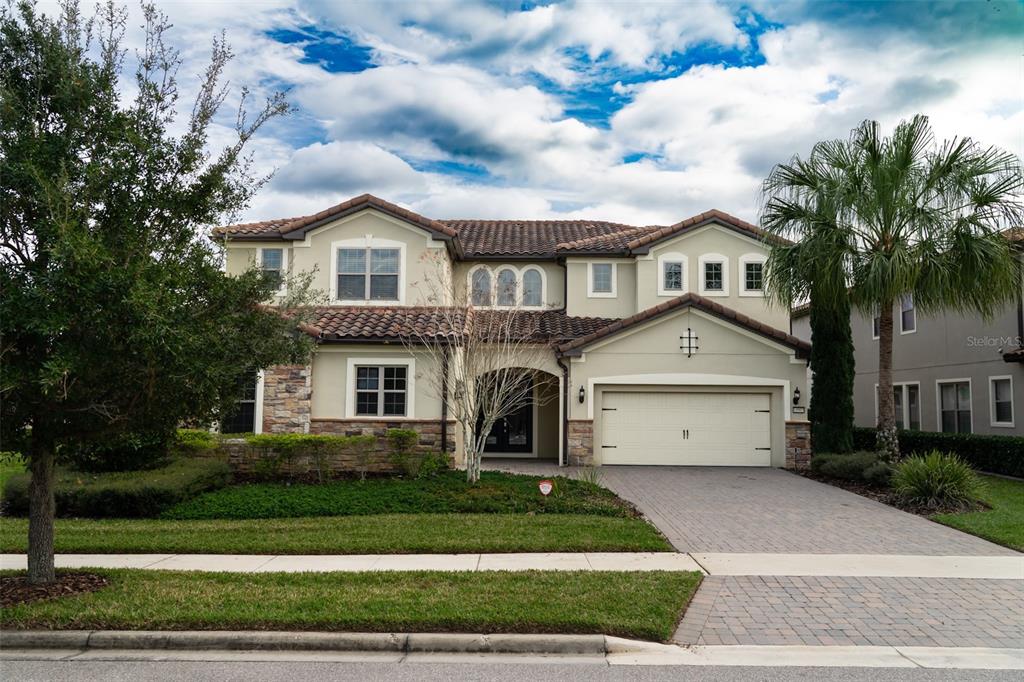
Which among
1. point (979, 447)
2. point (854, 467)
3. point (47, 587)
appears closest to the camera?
point (47, 587)

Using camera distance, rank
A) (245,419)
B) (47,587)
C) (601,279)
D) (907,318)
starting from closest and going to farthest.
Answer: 1. (47,587)
2. (245,419)
3. (601,279)
4. (907,318)

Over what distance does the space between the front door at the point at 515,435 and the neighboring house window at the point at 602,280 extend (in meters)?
4.00

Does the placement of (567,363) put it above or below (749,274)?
below

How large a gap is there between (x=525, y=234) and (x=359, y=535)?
50.5ft

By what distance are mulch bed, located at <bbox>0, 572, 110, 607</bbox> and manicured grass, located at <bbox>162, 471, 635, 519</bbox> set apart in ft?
13.4

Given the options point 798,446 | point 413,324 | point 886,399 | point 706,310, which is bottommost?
point 798,446

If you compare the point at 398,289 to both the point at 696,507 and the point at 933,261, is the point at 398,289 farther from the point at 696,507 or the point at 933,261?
the point at 933,261

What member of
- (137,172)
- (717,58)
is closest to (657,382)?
(717,58)

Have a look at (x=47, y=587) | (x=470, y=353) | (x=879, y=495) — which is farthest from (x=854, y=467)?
(x=47, y=587)

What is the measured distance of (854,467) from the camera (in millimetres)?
15805

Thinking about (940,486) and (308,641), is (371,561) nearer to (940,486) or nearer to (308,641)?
(308,641)

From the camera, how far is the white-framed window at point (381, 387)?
→ 1741 centimetres

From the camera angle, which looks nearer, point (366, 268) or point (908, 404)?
point (366, 268)

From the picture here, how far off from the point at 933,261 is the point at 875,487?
191 inches
